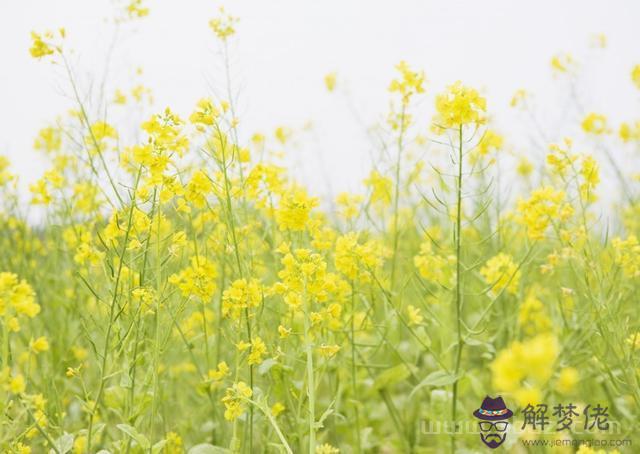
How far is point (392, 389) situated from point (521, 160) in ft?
6.29

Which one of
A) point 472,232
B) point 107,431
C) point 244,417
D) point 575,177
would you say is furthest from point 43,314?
point 472,232

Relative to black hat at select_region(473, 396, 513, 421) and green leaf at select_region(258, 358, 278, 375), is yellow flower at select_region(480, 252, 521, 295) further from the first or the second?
green leaf at select_region(258, 358, 278, 375)

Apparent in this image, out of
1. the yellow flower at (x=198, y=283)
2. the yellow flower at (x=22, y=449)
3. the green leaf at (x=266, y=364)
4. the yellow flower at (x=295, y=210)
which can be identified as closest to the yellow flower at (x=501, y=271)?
the yellow flower at (x=295, y=210)

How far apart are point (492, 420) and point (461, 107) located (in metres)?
1.14

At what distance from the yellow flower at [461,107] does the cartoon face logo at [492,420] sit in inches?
39.3

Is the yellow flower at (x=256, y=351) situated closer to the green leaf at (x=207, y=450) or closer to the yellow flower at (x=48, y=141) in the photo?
the green leaf at (x=207, y=450)

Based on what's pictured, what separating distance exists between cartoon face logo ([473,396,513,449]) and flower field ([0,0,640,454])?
60 millimetres

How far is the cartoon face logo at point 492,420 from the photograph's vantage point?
230cm

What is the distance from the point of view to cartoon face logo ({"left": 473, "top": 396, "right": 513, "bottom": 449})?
230 centimetres

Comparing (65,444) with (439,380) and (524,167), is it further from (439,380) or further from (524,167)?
(524,167)

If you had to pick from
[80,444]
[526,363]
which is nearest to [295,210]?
[80,444]

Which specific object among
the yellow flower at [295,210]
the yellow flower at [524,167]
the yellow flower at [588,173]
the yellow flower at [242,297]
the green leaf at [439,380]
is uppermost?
the yellow flower at [524,167]

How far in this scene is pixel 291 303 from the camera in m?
1.84

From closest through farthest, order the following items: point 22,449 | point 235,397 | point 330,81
A: point 235,397
point 22,449
point 330,81
